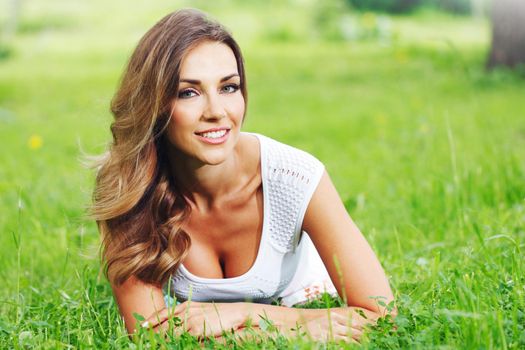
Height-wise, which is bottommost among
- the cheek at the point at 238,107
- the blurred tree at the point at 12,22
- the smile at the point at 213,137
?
the blurred tree at the point at 12,22

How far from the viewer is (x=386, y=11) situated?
56.0 feet

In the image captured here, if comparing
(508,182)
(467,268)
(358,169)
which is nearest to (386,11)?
(358,169)

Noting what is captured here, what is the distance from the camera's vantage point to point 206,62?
2795 millimetres

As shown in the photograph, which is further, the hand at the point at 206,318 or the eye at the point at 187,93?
the eye at the point at 187,93

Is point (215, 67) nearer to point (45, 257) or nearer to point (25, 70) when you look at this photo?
point (45, 257)

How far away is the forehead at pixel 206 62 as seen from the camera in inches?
109

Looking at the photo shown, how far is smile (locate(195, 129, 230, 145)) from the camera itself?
276cm

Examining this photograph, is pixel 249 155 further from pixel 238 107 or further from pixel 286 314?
pixel 286 314

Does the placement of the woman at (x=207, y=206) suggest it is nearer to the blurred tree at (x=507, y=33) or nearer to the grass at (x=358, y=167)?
the grass at (x=358, y=167)

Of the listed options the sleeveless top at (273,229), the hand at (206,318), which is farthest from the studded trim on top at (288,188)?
the hand at (206,318)

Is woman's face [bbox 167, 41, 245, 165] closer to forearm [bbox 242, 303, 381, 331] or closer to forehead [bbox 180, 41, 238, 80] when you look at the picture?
forehead [bbox 180, 41, 238, 80]

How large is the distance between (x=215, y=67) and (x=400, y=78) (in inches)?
275

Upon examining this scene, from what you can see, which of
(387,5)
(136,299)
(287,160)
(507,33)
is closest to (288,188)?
(287,160)

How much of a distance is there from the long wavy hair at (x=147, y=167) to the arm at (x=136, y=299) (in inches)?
1.3
